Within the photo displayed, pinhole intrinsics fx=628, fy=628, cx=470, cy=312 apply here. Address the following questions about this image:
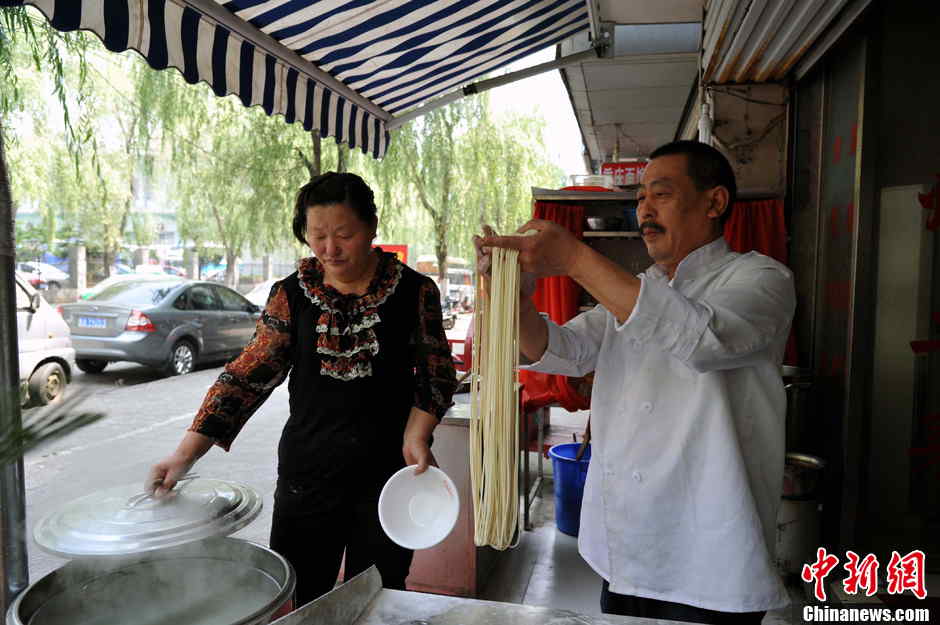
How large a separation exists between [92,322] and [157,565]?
319 inches

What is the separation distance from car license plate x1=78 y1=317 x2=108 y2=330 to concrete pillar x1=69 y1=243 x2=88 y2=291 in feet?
48.5

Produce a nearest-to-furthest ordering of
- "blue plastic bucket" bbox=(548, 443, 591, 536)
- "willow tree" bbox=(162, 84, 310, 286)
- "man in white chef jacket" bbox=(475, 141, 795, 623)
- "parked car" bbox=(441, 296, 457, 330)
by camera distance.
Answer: "man in white chef jacket" bbox=(475, 141, 795, 623) < "parked car" bbox=(441, 296, 457, 330) < "blue plastic bucket" bbox=(548, 443, 591, 536) < "willow tree" bbox=(162, 84, 310, 286)

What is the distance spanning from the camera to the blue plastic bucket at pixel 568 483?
3.50 m

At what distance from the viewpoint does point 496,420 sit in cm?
130

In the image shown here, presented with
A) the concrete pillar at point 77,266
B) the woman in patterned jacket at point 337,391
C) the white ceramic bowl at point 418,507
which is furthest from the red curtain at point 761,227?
the concrete pillar at point 77,266

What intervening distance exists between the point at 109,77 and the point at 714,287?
14989mm

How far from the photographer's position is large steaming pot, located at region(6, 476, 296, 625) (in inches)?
44.8

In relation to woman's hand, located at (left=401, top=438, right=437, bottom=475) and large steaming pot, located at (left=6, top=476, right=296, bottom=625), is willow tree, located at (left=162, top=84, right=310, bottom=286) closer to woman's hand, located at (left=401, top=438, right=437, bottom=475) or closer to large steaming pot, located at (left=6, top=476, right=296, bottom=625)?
woman's hand, located at (left=401, top=438, right=437, bottom=475)

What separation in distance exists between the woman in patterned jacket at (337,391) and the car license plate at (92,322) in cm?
765

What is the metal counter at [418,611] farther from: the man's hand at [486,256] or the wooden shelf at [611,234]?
the wooden shelf at [611,234]

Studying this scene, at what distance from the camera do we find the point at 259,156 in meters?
10.6

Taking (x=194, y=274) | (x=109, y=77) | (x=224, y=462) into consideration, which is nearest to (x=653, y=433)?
(x=224, y=462)

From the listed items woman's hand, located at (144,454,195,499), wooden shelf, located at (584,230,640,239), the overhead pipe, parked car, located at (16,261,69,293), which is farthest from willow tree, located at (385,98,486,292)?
parked car, located at (16,261,69,293)

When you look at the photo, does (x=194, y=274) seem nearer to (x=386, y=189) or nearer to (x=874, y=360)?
(x=386, y=189)
